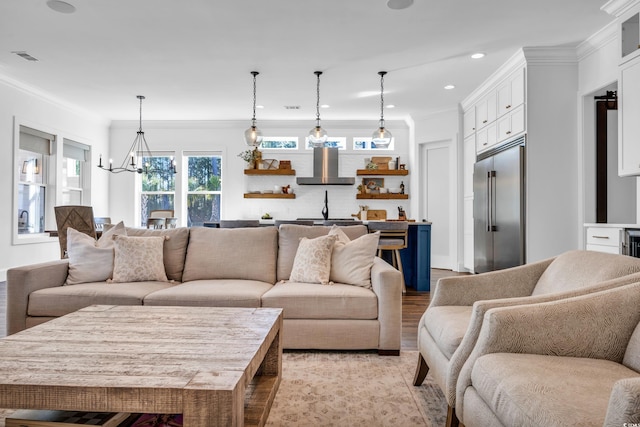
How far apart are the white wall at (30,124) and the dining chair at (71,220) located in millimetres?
1453

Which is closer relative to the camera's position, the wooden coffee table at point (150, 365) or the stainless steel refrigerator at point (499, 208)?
the wooden coffee table at point (150, 365)

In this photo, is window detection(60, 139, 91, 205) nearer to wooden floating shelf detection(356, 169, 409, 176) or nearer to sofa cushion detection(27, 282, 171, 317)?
sofa cushion detection(27, 282, 171, 317)

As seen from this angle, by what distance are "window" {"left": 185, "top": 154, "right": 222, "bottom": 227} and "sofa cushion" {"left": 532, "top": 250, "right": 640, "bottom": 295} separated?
22.8 feet

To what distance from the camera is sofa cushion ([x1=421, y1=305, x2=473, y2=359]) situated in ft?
5.52

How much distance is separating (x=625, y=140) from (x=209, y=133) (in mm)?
6710

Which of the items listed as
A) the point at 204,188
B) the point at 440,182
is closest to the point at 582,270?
the point at 440,182

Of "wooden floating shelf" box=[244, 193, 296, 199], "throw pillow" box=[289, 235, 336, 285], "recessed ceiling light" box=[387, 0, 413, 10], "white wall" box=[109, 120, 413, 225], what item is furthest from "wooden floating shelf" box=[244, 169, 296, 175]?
"throw pillow" box=[289, 235, 336, 285]

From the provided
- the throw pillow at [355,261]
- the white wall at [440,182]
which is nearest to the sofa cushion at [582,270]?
the throw pillow at [355,261]

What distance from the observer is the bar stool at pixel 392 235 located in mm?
4871

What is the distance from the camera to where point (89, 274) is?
310 centimetres

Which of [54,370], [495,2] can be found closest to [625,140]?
[495,2]

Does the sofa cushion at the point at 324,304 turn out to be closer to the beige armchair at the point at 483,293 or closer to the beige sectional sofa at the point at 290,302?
the beige sectional sofa at the point at 290,302

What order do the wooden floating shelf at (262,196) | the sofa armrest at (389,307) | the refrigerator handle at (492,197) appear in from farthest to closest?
the wooden floating shelf at (262,196) → the refrigerator handle at (492,197) → the sofa armrest at (389,307)

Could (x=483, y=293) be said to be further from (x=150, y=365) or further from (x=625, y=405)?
(x=150, y=365)
